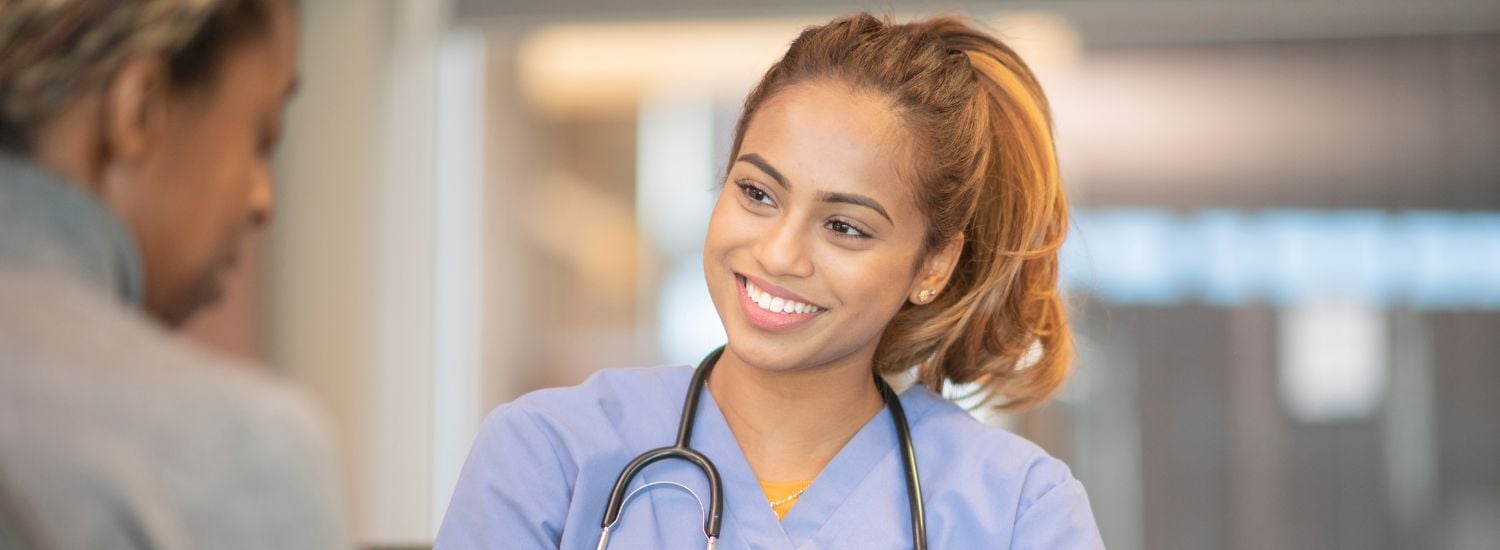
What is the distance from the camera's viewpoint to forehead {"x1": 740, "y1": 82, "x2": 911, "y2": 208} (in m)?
1.40

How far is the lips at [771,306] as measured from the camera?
1.39 metres

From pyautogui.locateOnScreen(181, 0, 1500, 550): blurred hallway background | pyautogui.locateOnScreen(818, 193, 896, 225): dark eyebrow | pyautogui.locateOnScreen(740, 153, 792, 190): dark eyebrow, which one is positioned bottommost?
pyautogui.locateOnScreen(181, 0, 1500, 550): blurred hallway background

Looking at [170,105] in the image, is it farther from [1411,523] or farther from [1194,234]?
[1411,523]

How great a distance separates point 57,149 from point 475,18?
3.23 meters

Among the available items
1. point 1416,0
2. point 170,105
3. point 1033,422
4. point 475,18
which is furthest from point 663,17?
point 170,105

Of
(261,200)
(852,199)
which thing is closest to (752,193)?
(852,199)

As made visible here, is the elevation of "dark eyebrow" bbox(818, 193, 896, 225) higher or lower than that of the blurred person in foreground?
lower

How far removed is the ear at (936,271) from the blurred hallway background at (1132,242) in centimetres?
188

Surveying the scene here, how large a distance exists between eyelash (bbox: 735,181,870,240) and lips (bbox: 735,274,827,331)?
0.08 m

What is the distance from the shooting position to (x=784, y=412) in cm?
152

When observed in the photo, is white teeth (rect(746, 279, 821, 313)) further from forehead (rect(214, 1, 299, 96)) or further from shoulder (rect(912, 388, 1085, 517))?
forehead (rect(214, 1, 299, 96))

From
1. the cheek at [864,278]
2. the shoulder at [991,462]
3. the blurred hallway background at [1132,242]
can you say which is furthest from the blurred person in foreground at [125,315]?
the blurred hallway background at [1132,242]

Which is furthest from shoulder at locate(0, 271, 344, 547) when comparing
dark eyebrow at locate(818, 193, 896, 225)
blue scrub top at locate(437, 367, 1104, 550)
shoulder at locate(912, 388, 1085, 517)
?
shoulder at locate(912, 388, 1085, 517)

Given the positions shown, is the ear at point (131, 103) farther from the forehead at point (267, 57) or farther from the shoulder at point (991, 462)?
the shoulder at point (991, 462)
